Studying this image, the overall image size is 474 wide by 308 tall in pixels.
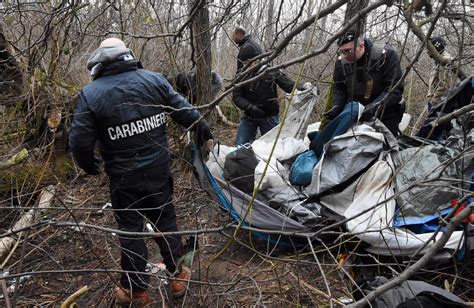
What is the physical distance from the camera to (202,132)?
2.55 m

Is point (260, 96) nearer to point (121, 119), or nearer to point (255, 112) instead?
point (255, 112)

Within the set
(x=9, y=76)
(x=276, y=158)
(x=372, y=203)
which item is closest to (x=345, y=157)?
(x=372, y=203)

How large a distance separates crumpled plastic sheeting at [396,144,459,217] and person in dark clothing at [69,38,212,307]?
1.61m

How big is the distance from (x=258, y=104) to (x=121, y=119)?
A: 82.9 inches

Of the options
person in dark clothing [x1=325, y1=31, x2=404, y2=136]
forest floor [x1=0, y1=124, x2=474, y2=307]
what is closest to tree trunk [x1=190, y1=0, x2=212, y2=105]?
forest floor [x1=0, y1=124, x2=474, y2=307]

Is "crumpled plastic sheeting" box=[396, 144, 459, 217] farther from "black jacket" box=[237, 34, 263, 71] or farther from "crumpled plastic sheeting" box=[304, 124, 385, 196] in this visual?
"black jacket" box=[237, 34, 263, 71]

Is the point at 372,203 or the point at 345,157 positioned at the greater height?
the point at 345,157

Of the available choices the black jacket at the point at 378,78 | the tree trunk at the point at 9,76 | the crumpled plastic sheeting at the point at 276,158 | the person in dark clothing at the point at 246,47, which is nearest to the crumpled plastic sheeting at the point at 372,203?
the crumpled plastic sheeting at the point at 276,158

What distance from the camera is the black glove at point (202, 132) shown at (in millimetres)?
2516

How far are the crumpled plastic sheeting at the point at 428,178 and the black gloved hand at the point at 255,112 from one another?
5.54 ft

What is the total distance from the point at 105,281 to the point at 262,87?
8.18 feet

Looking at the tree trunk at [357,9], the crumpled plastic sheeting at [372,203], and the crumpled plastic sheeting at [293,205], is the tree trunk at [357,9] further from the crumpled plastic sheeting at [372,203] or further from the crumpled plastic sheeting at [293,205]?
the crumpled plastic sheeting at [293,205]

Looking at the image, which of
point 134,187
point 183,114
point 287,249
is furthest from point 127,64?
point 287,249

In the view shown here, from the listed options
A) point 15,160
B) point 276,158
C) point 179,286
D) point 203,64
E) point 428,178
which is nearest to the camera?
point 428,178
